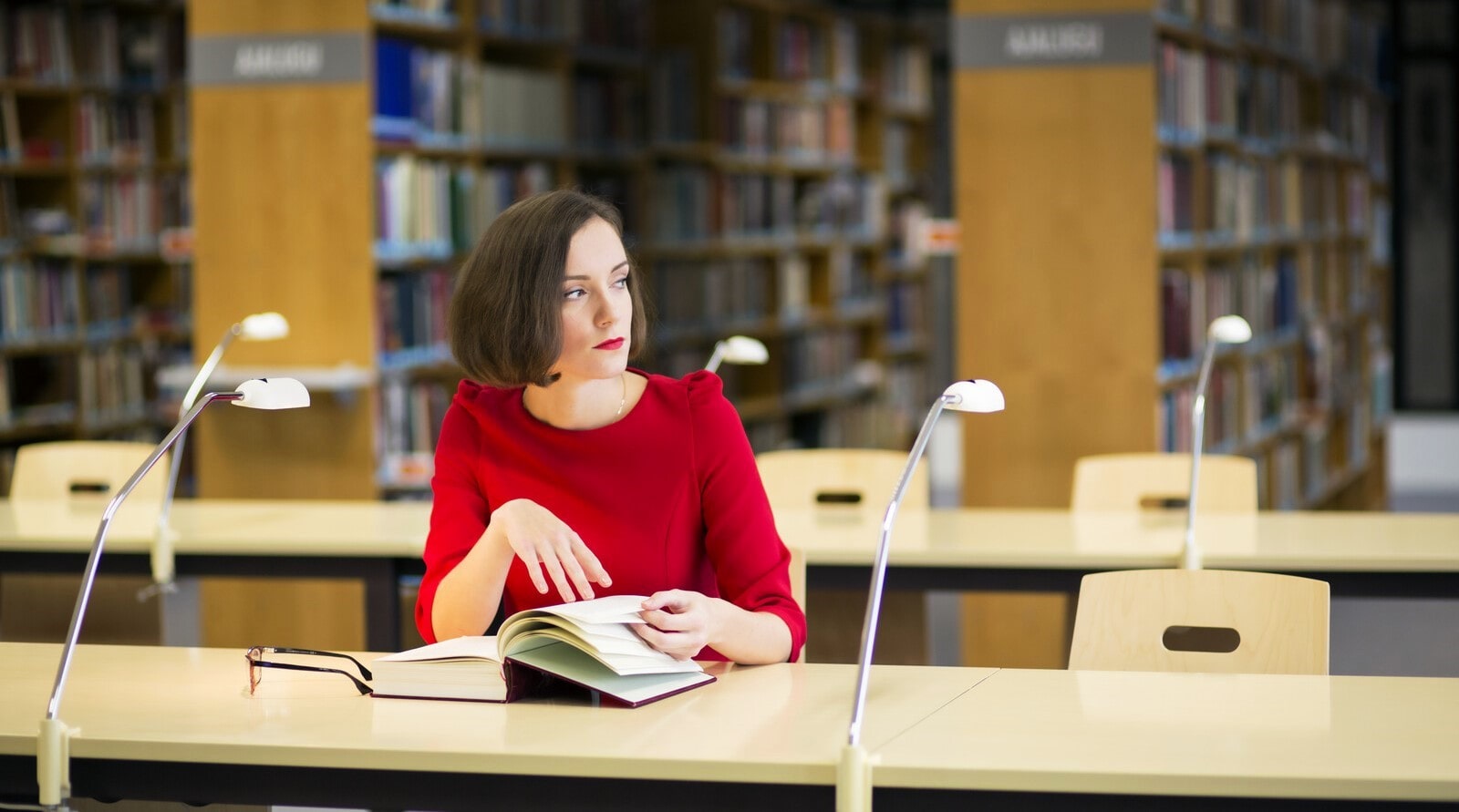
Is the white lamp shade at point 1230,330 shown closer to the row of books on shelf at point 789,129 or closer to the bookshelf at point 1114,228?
the bookshelf at point 1114,228

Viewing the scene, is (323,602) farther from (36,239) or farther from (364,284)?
(36,239)

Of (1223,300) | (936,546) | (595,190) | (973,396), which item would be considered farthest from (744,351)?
(1223,300)

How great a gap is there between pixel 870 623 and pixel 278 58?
12.7ft

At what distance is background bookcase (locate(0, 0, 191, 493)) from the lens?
717 centimetres

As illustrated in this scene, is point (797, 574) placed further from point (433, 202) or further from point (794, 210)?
point (794, 210)

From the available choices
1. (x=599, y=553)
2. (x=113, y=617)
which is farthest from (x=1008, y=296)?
(x=599, y=553)

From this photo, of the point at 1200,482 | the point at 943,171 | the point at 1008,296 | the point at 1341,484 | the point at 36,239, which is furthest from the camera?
the point at 943,171

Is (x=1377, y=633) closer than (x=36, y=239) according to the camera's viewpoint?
Yes

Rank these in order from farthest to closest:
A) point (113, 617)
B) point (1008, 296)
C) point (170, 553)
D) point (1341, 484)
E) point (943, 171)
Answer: point (943, 171), point (1341, 484), point (1008, 296), point (113, 617), point (170, 553)

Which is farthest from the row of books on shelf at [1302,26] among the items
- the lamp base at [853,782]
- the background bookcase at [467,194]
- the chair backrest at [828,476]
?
the lamp base at [853,782]

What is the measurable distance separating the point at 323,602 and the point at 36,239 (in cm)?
283

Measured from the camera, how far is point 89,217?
7484 mm

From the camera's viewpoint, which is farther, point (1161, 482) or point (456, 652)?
point (1161, 482)

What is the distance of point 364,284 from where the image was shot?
5188 millimetres
